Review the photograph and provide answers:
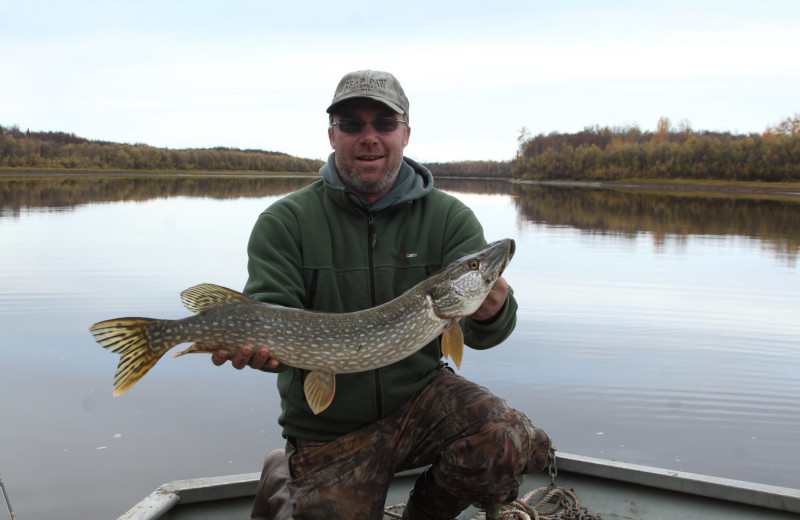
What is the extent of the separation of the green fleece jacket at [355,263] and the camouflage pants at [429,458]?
0.10 metres

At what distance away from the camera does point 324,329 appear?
2.77 meters

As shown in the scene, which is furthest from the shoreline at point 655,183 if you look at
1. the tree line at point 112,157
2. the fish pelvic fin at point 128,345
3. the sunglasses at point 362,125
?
Answer: the fish pelvic fin at point 128,345

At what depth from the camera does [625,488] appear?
345 centimetres

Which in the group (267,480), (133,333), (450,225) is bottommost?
(267,480)

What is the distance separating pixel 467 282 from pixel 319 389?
0.79m

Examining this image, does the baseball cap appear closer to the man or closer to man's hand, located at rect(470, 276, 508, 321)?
the man

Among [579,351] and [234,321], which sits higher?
[234,321]

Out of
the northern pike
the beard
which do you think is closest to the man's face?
the beard

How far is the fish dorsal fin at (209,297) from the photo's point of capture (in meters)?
2.82

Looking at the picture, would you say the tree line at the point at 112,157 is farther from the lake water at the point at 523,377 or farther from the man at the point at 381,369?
the man at the point at 381,369

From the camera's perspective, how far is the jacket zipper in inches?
118

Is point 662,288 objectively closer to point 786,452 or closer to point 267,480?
point 786,452

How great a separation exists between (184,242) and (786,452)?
1316cm

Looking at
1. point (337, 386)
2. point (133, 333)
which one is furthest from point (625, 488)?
point (133, 333)
